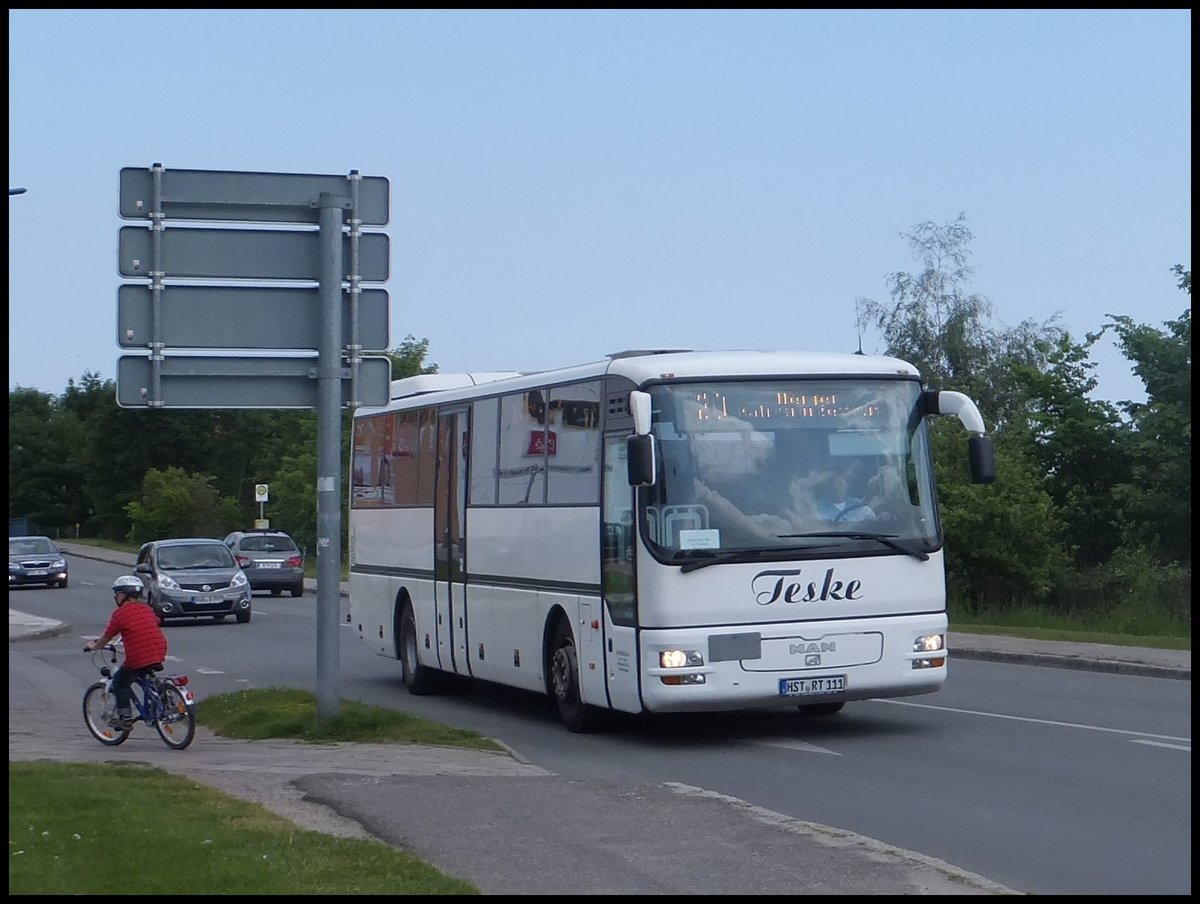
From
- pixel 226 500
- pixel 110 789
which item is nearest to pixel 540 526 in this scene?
pixel 110 789

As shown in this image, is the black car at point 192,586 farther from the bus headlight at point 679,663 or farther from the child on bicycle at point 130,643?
the bus headlight at point 679,663

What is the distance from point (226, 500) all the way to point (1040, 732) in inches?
3314

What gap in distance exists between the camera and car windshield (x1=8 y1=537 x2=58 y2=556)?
2276 inches

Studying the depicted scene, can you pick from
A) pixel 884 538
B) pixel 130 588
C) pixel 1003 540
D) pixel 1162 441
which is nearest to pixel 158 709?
pixel 130 588

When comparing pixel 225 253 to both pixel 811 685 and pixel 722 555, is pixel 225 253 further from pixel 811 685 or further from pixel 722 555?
pixel 811 685

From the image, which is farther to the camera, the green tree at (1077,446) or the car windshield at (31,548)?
the car windshield at (31,548)

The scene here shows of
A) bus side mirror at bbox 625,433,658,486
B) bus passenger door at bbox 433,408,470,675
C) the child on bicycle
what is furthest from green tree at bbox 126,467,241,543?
bus side mirror at bbox 625,433,658,486

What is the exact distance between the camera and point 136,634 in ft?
51.6

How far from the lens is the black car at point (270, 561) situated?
50219 mm

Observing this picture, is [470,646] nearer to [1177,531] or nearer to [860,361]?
[860,361]

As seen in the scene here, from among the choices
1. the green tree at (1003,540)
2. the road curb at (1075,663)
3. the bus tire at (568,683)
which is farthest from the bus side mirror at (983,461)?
the green tree at (1003,540)

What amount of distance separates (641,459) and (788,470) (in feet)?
4.43

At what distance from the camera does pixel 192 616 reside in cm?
3719

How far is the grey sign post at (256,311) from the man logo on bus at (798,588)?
354 cm
